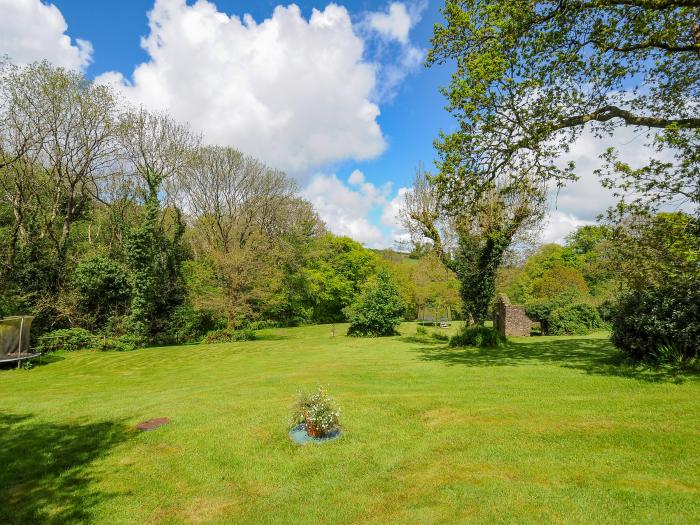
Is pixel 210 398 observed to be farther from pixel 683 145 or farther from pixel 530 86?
pixel 683 145

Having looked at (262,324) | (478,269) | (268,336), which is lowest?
(268,336)

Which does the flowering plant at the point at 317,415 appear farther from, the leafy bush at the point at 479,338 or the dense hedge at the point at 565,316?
the dense hedge at the point at 565,316

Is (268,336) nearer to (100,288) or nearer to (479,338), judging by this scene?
(100,288)

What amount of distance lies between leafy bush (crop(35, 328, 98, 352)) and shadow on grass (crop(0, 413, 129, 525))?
16.6 metres

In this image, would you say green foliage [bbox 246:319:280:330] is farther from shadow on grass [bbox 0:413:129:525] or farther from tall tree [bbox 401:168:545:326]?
shadow on grass [bbox 0:413:129:525]

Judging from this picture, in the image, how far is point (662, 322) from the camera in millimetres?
10227

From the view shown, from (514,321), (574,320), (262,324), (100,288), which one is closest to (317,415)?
(100,288)

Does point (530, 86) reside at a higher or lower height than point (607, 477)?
higher

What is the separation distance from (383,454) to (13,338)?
1997 cm

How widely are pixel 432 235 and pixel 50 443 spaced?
2055 cm

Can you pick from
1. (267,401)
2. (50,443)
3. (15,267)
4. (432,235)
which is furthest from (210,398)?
(15,267)

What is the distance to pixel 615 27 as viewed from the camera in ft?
33.7

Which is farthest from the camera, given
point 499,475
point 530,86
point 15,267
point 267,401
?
point 15,267

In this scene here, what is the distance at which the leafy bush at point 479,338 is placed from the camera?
1930 cm
